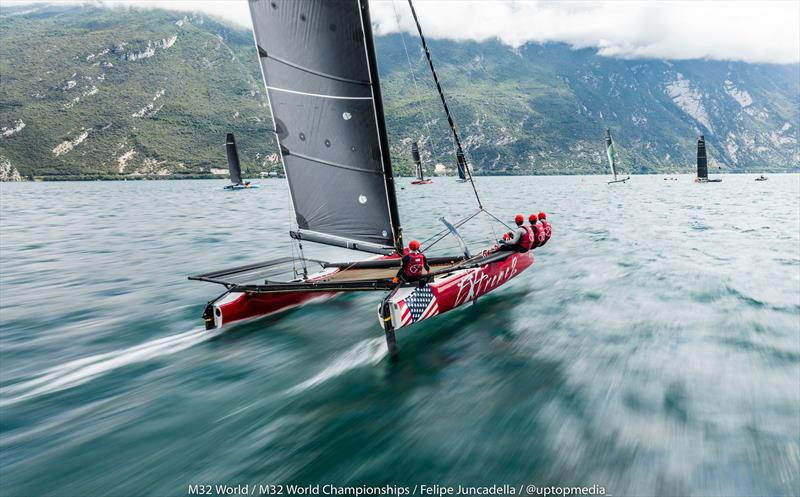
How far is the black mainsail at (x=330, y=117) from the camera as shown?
7.83 meters

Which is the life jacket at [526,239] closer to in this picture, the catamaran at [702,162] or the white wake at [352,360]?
the white wake at [352,360]

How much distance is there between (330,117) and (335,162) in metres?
0.93

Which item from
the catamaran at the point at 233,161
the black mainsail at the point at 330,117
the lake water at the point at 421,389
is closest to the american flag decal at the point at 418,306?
the lake water at the point at 421,389

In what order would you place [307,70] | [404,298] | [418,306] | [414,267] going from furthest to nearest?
[307,70], [414,267], [418,306], [404,298]

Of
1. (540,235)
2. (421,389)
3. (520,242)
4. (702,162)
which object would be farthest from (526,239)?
(702,162)

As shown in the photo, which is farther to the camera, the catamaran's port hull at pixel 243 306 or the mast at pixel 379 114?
the catamaran's port hull at pixel 243 306

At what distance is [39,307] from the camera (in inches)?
403

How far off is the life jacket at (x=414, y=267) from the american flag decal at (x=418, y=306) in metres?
0.28

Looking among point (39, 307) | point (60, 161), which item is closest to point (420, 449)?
point (39, 307)

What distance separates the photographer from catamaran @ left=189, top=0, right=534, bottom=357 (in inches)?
302

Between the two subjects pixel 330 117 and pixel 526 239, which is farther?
pixel 526 239

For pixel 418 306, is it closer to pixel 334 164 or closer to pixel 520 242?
pixel 334 164

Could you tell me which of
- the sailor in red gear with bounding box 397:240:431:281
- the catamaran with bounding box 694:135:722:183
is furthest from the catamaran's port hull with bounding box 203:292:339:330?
the catamaran with bounding box 694:135:722:183

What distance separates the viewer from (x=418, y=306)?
7.25 m
